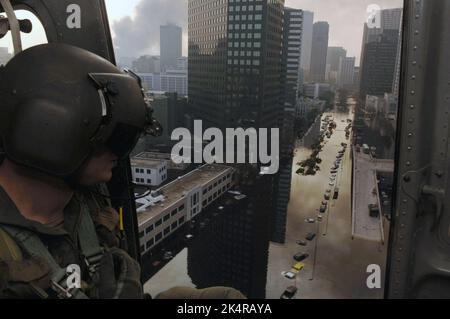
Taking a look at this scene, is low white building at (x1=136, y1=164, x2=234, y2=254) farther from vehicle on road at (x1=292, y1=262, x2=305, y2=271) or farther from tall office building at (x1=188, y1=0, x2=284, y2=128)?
vehicle on road at (x1=292, y1=262, x2=305, y2=271)

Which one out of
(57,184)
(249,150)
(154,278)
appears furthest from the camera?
(154,278)

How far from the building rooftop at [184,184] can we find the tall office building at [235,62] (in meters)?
0.52

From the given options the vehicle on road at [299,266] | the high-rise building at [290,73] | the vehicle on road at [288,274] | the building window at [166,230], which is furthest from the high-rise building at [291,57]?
the vehicle on road at [299,266]

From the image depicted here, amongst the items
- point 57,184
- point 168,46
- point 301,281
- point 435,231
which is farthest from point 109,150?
point 301,281

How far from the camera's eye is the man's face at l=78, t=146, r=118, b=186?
2.47ft

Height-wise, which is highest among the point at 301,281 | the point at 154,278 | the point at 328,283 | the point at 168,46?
the point at 168,46

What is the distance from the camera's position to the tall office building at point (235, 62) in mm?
1921

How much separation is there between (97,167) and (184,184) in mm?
1863

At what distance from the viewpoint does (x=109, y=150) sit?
2.53ft

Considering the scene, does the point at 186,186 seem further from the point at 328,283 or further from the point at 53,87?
the point at 328,283

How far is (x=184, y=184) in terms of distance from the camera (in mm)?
2621

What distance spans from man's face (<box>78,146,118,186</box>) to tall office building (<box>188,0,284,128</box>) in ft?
4.03

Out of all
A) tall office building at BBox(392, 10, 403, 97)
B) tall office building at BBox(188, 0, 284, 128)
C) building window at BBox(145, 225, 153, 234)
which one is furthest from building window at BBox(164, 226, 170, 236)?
tall office building at BBox(392, 10, 403, 97)

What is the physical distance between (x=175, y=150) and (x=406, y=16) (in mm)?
1431
